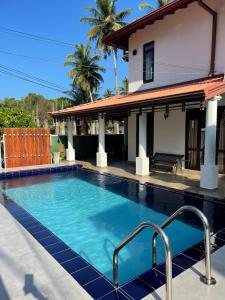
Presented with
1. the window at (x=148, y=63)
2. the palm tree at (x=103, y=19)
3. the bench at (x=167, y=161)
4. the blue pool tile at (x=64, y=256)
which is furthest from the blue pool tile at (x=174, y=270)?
the palm tree at (x=103, y=19)

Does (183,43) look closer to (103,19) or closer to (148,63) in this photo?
(148,63)

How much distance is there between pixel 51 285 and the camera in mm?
3264

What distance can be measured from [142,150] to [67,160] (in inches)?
278

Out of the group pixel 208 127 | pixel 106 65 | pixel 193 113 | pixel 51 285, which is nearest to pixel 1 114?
pixel 193 113

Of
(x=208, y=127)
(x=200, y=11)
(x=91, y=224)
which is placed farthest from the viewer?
(x=200, y=11)

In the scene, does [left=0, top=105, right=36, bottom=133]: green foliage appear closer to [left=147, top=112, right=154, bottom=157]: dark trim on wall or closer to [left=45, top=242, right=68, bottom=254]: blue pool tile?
[left=147, top=112, right=154, bottom=157]: dark trim on wall

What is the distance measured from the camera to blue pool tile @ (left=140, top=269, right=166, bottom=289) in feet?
10.8

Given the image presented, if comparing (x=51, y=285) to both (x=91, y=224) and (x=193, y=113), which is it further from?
(x=193, y=113)

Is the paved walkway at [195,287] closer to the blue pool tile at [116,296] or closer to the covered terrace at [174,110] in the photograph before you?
the blue pool tile at [116,296]

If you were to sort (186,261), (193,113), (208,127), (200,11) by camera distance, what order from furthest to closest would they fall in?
(193,113) < (200,11) < (208,127) < (186,261)

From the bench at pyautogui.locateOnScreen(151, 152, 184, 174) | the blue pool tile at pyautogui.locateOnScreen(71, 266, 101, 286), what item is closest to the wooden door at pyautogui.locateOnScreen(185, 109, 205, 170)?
the bench at pyautogui.locateOnScreen(151, 152, 184, 174)

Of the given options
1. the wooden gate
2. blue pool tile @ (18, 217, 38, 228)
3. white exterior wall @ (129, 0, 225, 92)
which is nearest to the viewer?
blue pool tile @ (18, 217, 38, 228)

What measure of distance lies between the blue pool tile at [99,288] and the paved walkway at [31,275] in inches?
4.0

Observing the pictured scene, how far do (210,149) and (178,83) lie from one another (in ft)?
16.7
